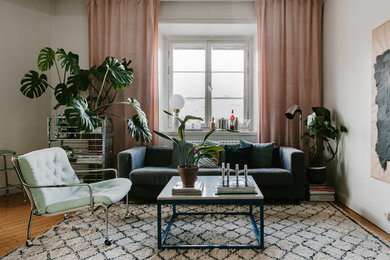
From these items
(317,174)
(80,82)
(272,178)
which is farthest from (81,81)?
(317,174)

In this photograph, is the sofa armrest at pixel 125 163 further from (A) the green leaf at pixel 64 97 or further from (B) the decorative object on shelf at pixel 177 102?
(B) the decorative object on shelf at pixel 177 102

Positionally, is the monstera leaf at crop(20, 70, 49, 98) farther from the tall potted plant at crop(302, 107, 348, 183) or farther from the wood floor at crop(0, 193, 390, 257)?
the tall potted plant at crop(302, 107, 348, 183)

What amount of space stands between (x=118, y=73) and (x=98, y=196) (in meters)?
1.87

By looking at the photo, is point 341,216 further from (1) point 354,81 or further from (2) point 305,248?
(1) point 354,81

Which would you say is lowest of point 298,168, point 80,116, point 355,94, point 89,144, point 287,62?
point 298,168

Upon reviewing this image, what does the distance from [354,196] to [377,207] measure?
17.8 inches

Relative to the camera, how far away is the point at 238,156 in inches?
139

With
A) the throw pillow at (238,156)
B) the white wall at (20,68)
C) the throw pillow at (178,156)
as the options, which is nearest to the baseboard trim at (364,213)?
the throw pillow at (238,156)

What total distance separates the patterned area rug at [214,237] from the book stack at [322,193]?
324mm

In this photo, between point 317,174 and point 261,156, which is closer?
point 317,174

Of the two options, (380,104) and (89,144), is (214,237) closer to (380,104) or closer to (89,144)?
(380,104)

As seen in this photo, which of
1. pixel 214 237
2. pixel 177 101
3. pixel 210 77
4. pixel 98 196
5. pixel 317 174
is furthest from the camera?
pixel 210 77

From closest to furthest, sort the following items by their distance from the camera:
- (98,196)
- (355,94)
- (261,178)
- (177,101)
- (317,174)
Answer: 1. (98,196)
2. (355,94)
3. (261,178)
4. (317,174)
5. (177,101)

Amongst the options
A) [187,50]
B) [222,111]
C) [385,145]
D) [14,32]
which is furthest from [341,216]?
[14,32]
